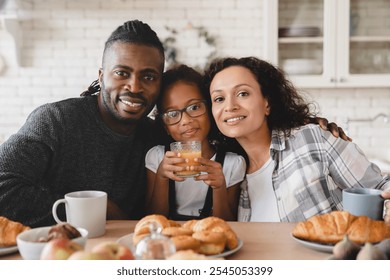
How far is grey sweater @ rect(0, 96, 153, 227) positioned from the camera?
4.62 ft

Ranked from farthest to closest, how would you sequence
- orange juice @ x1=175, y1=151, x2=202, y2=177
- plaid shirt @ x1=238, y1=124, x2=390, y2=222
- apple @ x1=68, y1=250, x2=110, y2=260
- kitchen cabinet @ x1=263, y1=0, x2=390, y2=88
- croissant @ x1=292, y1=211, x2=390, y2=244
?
kitchen cabinet @ x1=263, y1=0, x2=390, y2=88 → plaid shirt @ x1=238, y1=124, x2=390, y2=222 → orange juice @ x1=175, y1=151, x2=202, y2=177 → croissant @ x1=292, y1=211, x2=390, y2=244 → apple @ x1=68, y1=250, x2=110, y2=260

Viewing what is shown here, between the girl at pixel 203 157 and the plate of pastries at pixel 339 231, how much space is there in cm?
56

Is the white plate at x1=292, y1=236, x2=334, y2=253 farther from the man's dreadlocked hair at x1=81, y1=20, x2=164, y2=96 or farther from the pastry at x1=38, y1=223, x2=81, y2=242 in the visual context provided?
the man's dreadlocked hair at x1=81, y1=20, x2=164, y2=96

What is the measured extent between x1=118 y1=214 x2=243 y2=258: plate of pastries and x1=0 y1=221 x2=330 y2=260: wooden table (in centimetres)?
3

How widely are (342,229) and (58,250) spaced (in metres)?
0.61

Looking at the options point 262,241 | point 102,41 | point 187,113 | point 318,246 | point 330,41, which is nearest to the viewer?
point 318,246

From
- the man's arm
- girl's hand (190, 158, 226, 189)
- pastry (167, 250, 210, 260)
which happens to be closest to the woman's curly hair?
girl's hand (190, 158, 226, 189)

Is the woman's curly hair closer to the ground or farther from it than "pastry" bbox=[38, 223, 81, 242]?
farther from it

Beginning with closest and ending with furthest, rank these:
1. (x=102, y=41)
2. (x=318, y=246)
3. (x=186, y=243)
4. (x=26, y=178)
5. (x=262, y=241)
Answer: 1. (x=186, y=243)
2. (x=318, y=246)
3. (x=262, y=241)
4. (x=26, y=178)
5. (x=102, y=41)

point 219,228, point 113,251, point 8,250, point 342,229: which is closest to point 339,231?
point 342,229

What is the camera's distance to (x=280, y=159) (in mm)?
1646

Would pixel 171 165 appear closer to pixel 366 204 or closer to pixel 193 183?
pixel 193 183

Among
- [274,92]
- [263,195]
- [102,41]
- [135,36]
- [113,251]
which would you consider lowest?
[263,195]

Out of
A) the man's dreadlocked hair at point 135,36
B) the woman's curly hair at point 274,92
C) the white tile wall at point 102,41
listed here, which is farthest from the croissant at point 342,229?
the white tile wall at point 102,41
